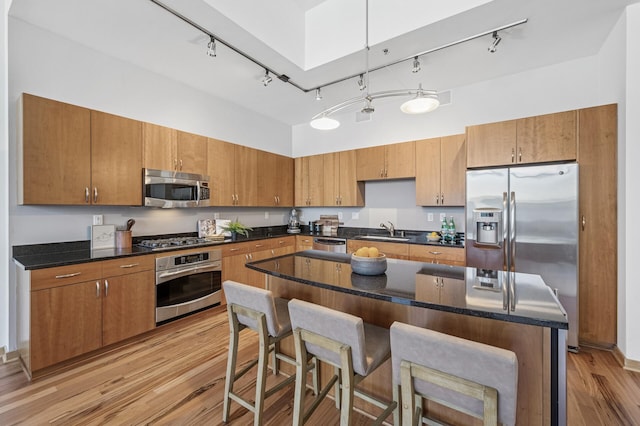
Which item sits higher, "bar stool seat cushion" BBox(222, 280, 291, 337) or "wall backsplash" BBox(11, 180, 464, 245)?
"wall backsplash" BBox(11, 180, 464, 245)

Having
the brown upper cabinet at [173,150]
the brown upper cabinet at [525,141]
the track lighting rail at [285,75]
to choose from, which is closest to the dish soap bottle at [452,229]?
the brown upper cabinet at [525,141]

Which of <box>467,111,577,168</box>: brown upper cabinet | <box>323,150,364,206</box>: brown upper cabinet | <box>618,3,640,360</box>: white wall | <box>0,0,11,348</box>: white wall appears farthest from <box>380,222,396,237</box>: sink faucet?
<box>0,0,11,348</box>: white wall

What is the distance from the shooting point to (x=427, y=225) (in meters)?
4.07

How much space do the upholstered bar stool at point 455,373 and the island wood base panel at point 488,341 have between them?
1.25 feet

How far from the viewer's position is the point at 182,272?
10.1 ft

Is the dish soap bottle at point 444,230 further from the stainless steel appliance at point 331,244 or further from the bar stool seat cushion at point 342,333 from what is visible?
the bar stool seat cushion at point 342,333

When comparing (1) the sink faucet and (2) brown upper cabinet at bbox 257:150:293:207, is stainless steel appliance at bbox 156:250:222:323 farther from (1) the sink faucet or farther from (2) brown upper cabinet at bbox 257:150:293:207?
(1) the sink faucet

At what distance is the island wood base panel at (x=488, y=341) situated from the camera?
126 centimetres

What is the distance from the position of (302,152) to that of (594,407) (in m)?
4.79

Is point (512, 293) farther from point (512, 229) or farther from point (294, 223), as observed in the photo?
point (294, 223)

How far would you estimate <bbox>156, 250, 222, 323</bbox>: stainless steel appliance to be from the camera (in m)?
2.92

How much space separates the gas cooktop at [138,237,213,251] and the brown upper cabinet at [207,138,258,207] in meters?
0.61

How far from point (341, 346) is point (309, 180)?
3.90m

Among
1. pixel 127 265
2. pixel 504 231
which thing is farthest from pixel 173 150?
pixel 504 231
